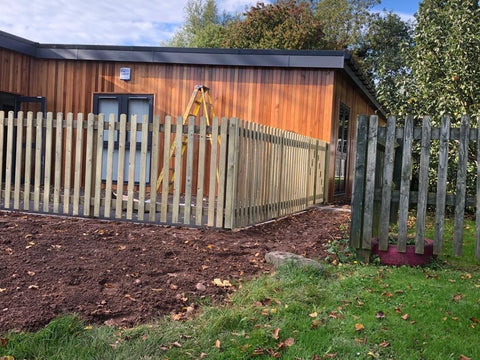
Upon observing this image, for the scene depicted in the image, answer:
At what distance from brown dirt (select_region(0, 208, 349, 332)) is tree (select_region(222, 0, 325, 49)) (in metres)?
28.3

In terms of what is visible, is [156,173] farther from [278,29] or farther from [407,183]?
[278,29]

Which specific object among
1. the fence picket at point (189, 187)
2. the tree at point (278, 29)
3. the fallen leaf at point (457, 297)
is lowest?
the fallen leaf at point (457, 297)

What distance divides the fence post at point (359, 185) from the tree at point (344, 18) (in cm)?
3418

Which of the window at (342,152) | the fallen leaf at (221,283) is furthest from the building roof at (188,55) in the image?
the fallen leaf at (221,283)

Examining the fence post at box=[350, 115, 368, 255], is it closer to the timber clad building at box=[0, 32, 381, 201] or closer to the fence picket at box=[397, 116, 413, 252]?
the fence picket at box=[397, 116, 413, 252]

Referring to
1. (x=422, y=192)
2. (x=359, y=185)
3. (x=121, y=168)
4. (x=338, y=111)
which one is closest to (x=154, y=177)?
(x=121, y=168)

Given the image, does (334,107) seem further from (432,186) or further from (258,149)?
(258,149)

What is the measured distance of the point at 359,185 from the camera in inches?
231

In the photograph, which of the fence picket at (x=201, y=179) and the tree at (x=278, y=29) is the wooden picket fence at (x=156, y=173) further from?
the tree at (x=278, y=29)

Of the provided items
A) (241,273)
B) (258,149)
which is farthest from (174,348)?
(258,149)

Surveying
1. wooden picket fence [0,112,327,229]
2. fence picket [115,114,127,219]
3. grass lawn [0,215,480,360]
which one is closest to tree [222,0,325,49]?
wooden picket fence [0,112,327,229]

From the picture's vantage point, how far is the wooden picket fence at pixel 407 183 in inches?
222

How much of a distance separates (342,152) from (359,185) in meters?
9.58

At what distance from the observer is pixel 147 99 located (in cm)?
1345
